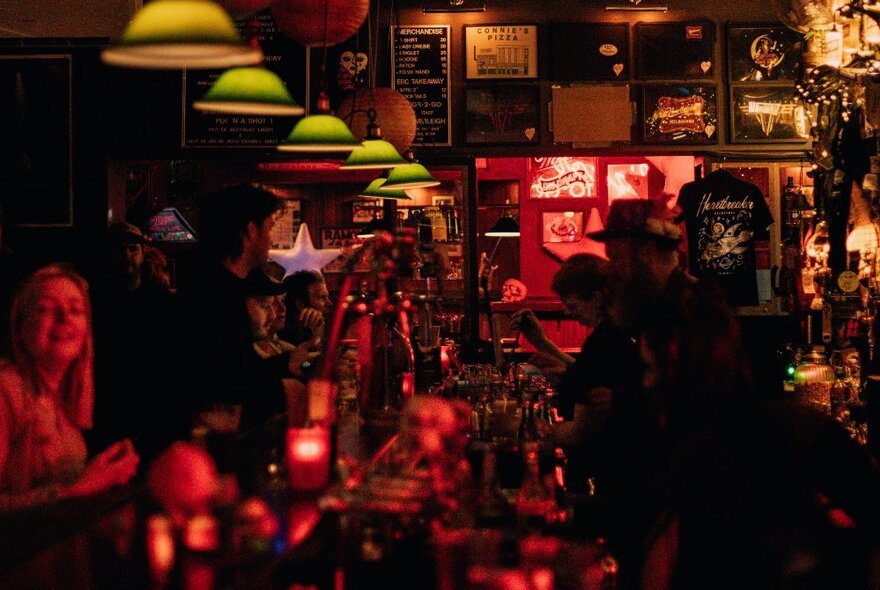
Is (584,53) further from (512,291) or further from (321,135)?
(321,135)

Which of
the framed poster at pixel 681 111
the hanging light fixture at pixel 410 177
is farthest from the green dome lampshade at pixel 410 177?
the framed poster at pixel 681 111

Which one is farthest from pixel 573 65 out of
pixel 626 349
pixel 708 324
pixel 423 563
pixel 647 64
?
pixel 423 563

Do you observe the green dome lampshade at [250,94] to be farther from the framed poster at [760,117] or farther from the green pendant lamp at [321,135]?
the framed poster at [760,117]

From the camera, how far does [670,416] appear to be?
7.55ft

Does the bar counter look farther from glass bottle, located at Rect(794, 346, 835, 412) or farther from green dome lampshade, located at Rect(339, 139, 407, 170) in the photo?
glass bottle, located at Rect(794, 346, 835, 412)

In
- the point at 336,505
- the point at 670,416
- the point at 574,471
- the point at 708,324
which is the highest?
the point at 708,324

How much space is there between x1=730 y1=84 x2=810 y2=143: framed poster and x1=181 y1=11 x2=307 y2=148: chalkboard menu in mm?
3374

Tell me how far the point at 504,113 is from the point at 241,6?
3.59 meters

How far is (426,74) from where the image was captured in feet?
26.1

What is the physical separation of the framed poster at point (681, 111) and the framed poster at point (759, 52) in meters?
0.31

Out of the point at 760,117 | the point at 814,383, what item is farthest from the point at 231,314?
the point at 760,117

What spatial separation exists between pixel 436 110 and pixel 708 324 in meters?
5.88

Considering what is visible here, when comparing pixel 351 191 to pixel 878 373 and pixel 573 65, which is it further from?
pixel 878 373

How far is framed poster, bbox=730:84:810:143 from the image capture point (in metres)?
7.93
